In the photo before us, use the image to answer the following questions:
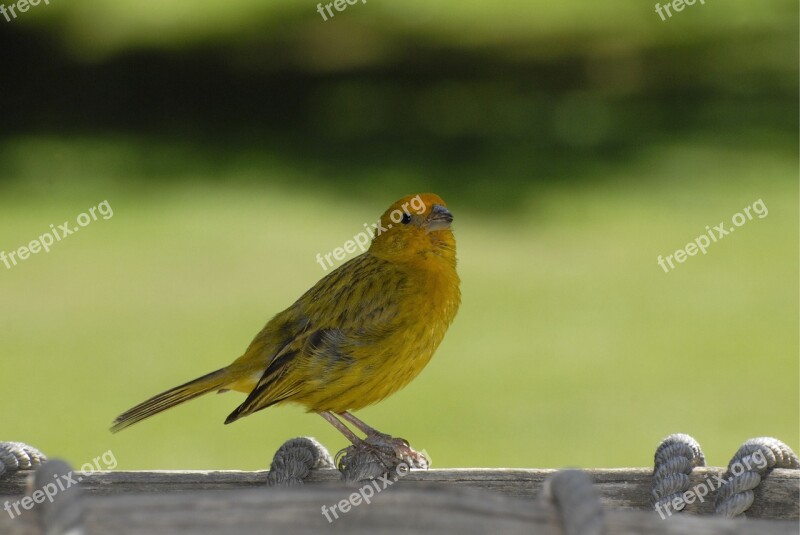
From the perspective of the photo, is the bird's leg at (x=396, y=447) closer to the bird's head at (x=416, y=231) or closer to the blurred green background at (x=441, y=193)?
the bird's head at (x=416, y=231)

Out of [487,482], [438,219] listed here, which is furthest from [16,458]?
[438,219]

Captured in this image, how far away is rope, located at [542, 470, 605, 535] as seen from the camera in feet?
4.52

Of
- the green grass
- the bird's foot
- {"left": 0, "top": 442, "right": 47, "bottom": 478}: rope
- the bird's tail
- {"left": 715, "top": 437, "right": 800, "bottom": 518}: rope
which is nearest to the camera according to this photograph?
{"left": 715, "top": 437, "right": 800, "bottom": 518}: rope

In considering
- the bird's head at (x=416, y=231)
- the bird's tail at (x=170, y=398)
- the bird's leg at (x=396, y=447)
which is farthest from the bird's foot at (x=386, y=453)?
the bird's head at (x=416, y=231)

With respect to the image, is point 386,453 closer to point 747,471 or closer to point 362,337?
point 362,337

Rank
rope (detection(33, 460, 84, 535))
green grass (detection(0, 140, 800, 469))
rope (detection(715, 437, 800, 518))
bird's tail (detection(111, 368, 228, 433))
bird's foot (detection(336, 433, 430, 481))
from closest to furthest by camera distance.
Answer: rope (detection(33, 460, 84, 535))
rope (detection(715, 437, 800, 518))
bird's foot (detection(336, 433, 430, 481))
bird's tail (detection(111, 368, 228, 433))
green grass (detection(0, 140, 800, 469))

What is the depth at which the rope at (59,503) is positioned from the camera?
1.34 m

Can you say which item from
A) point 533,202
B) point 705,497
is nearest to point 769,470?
point 705,497

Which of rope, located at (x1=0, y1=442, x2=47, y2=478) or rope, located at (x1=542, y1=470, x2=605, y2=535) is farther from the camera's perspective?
rope, located at (x1=0, y1=442, x2=47, y2=478)

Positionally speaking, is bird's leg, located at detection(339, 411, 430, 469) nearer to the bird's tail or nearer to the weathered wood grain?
the bird's tail

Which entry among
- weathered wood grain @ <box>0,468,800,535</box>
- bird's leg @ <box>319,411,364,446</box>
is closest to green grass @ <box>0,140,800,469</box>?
bird's leg @ <box>319,411,364,446</box>

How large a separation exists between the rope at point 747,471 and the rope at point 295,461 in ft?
2.86

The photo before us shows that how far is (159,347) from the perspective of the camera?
7820 mm

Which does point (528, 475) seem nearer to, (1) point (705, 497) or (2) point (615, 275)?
(1) point (705, 497)
